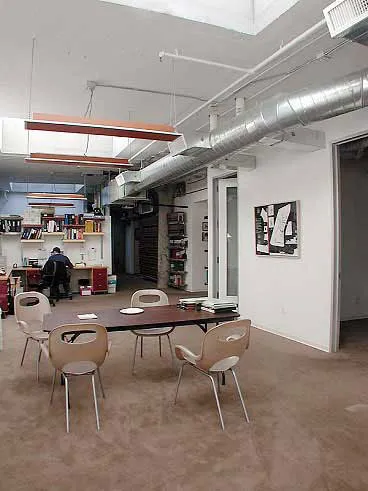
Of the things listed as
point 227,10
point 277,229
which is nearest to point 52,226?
point 277,229

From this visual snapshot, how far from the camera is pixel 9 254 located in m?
10.5

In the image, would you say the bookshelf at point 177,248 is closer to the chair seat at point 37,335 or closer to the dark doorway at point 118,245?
the dark doorway at point 118,245

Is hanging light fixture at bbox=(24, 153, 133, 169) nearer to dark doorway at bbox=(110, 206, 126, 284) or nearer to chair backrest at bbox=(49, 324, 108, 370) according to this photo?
chair backrest at bbox=(49, 324, 108, 370)

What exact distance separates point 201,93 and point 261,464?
3.88m

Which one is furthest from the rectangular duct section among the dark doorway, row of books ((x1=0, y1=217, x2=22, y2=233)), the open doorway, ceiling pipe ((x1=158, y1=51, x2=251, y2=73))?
the dark doorway

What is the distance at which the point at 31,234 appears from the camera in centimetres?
1046

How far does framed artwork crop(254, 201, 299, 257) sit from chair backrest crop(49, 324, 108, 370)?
330 centimetres

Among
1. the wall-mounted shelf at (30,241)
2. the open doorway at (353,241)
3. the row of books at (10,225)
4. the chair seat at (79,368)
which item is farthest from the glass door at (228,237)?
the row of books at (10,225)

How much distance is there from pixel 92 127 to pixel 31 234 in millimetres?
7508

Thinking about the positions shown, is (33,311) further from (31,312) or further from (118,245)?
(118,245)

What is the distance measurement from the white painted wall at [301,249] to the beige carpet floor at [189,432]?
3.03 ft

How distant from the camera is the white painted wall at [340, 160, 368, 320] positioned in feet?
22.8

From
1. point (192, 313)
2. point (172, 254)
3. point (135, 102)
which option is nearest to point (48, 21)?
point (135, 102)

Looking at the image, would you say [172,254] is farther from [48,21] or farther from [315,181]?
[48,21]
